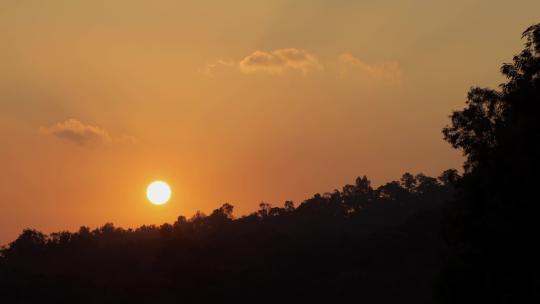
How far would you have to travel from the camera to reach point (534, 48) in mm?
31891

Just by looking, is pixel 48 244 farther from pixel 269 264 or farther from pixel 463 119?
pixel 463 119

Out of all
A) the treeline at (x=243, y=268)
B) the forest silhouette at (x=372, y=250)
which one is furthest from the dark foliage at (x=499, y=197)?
the treeline at (x=243, y=268)

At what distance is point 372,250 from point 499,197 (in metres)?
86.2

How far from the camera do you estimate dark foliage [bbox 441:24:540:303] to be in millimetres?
28344

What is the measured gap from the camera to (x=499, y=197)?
29031 mm

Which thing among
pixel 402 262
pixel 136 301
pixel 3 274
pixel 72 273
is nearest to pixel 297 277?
pixel 402 262

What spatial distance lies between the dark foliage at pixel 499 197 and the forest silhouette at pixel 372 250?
6cm

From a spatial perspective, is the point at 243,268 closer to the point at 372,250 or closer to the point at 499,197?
the point at 372,250

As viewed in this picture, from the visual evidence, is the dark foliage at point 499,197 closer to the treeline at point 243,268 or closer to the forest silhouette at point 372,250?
the forest silhouette at point 372,250

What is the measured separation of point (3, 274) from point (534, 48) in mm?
112079

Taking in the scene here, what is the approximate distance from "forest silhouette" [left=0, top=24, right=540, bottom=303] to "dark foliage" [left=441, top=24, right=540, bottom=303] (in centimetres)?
6

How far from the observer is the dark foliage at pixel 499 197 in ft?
93.0

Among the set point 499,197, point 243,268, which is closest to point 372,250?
point 243,268

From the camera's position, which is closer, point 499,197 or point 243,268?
point 499,197
